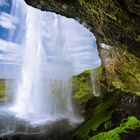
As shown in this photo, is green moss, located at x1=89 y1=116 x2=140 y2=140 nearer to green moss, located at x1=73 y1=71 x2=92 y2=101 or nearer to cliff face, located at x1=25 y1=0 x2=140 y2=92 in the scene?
cliff face, located at x1=25 y1=0 x2=140 y2=92

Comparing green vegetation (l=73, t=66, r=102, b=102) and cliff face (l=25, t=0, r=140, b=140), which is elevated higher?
cliff face (l=25, t=0, r=140, b=140)

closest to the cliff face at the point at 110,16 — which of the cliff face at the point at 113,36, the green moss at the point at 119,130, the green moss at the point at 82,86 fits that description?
the cliff face at the point at 113,36


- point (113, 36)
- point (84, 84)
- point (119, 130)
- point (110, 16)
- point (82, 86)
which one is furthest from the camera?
point (84, 84)

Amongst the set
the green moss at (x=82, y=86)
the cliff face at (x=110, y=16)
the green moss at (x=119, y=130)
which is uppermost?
the cliff face at (x=110, y=16)

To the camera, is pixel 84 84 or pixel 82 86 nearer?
pixel 82 86

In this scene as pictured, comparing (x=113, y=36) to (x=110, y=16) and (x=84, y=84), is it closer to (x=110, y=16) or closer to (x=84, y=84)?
(x=110, y=16)

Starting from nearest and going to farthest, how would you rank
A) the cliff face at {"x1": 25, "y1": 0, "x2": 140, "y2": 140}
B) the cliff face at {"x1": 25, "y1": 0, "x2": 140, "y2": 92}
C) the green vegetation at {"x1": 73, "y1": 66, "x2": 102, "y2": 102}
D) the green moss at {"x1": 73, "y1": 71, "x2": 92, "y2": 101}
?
the cliff face at {"x1": 25, "y1": 0, "x2": 140, "y2": 92} → the cliff face at {"x1": 25, "y1": 0, "x2": 140, "y2": 140} → the green vegetation at {"x1": 73, "y1": 66, "x2": 102, "y2": 102} → the green moss at {"x1": 73, "y1": 71, "x2": 92, "y2": 101}

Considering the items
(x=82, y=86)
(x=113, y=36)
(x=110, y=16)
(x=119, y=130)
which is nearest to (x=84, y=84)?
(x=82, y=86)

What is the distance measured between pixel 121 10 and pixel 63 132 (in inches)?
395

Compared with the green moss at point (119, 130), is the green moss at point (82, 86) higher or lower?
lower

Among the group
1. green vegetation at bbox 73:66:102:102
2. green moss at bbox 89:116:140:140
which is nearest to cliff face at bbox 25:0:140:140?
green moss at bbox 89:116:140:140

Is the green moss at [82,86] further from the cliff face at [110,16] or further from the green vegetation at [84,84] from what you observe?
the cliff face at [110,16]

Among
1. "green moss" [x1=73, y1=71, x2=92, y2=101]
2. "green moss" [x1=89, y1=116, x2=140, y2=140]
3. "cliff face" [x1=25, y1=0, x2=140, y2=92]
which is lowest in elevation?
"green moss" [x1=73, y1=71, x2=92, y2=101]

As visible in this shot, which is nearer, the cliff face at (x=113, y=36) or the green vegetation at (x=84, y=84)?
the cliff face at (x=113, y=36)
